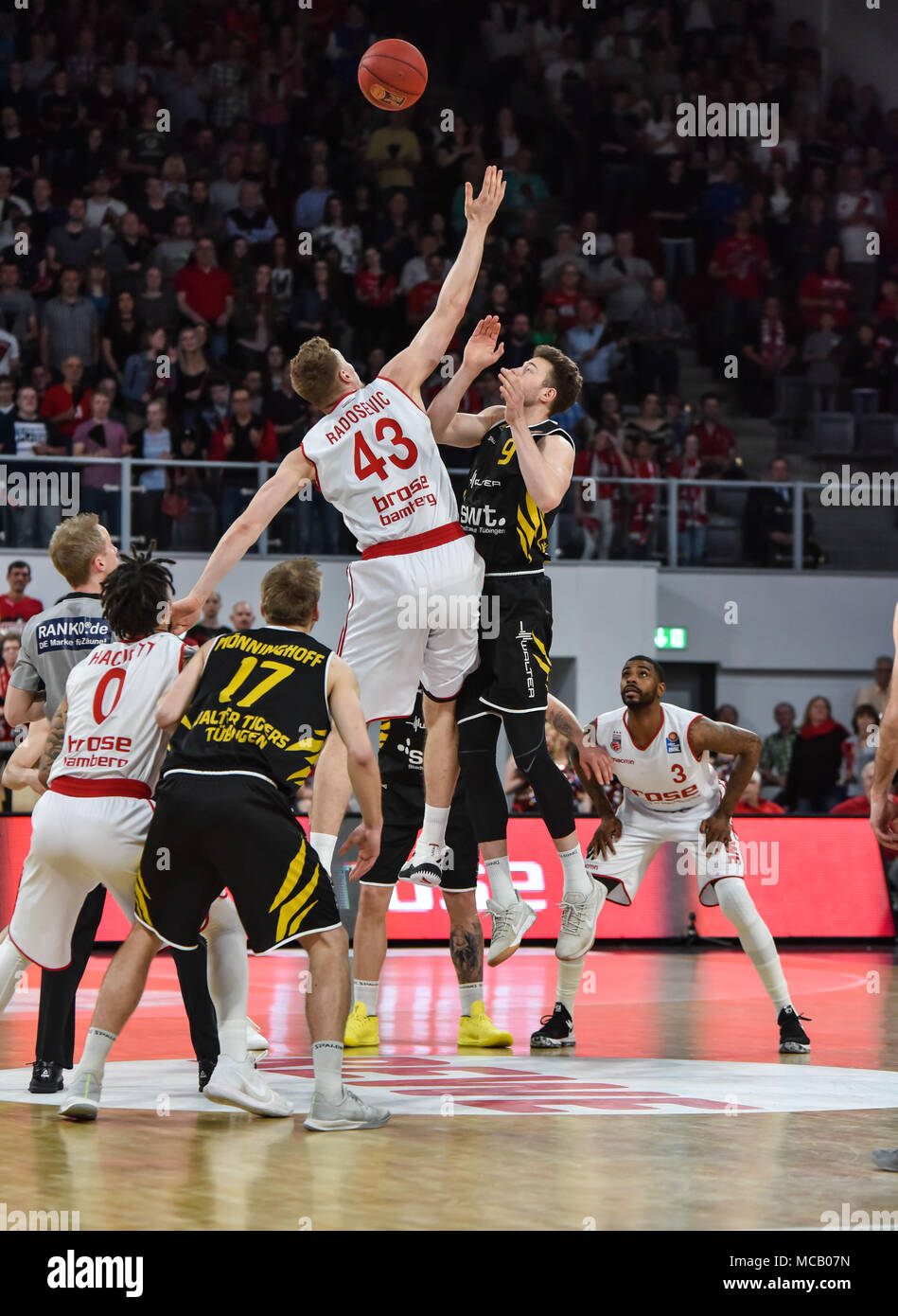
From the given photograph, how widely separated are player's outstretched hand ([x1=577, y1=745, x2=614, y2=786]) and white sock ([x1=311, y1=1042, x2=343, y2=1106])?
313 centimetres

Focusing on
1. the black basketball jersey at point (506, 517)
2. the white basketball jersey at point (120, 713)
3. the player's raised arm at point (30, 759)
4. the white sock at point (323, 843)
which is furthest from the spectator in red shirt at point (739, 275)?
the white basketball jersey at point (120, 713)

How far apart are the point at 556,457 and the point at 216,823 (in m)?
2.93

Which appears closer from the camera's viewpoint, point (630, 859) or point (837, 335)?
Result: point (630, 859)

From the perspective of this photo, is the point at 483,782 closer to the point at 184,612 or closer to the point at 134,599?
the point at 184,612

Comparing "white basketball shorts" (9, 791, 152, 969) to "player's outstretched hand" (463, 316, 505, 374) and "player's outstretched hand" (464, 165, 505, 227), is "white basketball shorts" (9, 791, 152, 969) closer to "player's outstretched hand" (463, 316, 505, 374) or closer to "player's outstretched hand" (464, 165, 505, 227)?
"player's outstretched hand" (463, 316, 505, 374)

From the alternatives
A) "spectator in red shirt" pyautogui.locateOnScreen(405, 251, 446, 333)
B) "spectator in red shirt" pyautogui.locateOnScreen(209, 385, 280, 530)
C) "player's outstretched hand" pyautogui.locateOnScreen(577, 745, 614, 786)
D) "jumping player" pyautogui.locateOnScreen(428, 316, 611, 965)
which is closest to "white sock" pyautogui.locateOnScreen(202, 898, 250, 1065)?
"jumping player" pyautogui.locateOnScreen(428, 316, 611, 965)

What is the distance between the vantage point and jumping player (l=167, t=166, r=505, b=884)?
7141mm

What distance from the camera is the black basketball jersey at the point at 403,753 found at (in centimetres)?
905

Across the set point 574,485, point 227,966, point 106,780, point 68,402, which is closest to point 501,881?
point 227,966

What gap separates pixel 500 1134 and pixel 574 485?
460 inches

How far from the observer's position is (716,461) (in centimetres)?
1814

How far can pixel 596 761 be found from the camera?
8383 mm
